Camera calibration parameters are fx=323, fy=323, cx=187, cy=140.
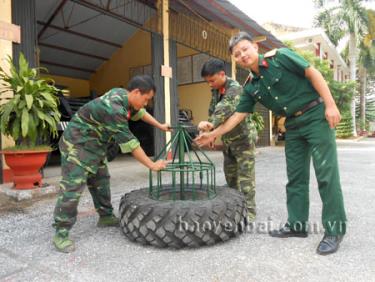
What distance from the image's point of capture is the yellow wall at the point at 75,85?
44.4 ft

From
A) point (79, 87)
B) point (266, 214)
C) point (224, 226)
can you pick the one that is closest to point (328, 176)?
point (224, 226)

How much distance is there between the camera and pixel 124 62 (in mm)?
12781

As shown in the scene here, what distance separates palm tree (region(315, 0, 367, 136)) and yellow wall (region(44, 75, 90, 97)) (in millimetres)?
15037

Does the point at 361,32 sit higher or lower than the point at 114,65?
higher

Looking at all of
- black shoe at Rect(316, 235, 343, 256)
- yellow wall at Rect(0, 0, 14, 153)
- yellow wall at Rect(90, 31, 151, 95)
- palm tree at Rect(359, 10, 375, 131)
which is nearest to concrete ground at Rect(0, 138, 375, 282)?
black shoe at Rect(316, 235, 343, 256)

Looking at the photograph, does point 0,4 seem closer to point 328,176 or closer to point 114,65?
point 328,176

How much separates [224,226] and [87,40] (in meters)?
11.1

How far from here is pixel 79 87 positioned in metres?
14.0

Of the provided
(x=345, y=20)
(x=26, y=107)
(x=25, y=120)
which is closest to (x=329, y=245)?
(x=25, y=120)

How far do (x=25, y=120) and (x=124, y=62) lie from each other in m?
9.61

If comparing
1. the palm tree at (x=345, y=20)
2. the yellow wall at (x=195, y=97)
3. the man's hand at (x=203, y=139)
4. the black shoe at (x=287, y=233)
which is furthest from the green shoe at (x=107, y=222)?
the palm tree at (x=345, y=20)

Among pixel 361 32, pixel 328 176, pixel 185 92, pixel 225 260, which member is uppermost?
pixel 361 32

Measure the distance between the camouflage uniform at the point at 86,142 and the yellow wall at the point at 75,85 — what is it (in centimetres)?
1209

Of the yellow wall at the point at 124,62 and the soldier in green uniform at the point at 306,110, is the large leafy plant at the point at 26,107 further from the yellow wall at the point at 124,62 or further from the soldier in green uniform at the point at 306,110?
the yellow wall at the point at 124,62
